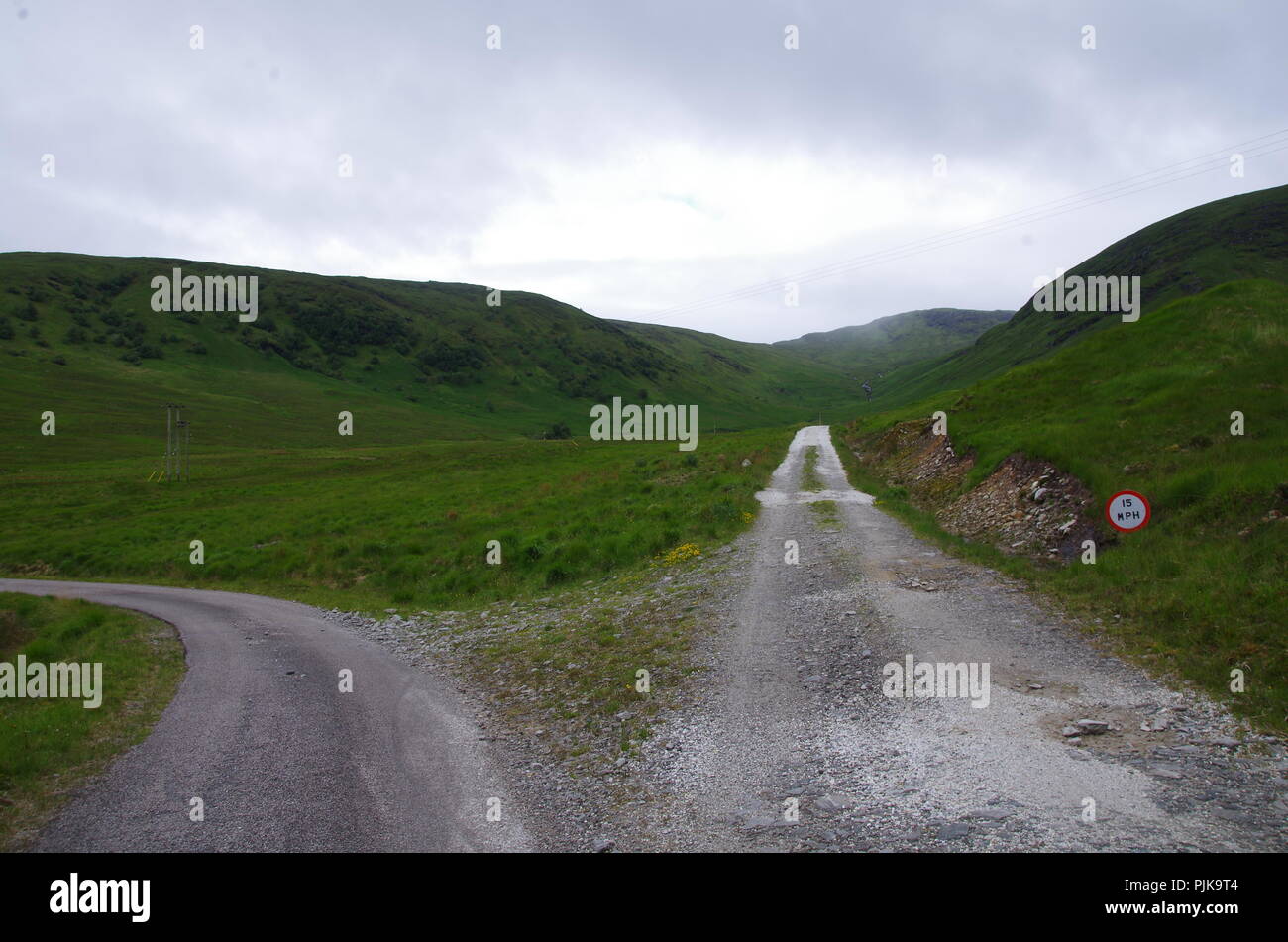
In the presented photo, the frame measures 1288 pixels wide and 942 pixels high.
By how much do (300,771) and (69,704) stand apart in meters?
6.42

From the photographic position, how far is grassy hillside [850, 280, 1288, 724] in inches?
371

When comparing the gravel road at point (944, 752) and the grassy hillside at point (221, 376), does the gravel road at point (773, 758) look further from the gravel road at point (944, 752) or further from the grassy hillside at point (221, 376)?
the grassy hillside at point (221, 376)

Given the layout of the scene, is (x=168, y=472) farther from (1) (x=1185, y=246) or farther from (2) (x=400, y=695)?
(1) (x=1185, y=246)

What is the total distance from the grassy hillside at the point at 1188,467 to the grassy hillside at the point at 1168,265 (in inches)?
3718

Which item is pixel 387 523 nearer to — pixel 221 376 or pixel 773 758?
pixel 773 758

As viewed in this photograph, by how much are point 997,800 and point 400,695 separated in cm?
954

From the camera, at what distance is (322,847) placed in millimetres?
6566
